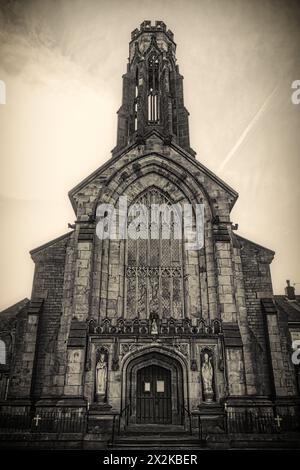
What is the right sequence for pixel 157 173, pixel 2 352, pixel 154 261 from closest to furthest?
pixel 154 261, pixel 157 173, pixel 2 352

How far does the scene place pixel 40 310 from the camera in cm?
1927

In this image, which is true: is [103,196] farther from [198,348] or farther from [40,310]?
[198,348]

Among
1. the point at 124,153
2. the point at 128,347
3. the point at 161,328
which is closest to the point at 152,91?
the point at 124,153

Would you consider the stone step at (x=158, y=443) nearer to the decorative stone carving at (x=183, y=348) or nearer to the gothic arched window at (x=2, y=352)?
the decorative stone carving at (x=183, y=348)

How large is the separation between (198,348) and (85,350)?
4.51 meters

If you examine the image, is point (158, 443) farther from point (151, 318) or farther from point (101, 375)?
point (151, 318)

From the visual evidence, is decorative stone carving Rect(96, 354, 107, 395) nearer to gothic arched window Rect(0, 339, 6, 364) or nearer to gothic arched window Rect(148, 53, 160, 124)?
gothic arched window Rect(0, 339, 6, 364)

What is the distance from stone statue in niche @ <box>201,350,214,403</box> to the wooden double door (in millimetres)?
1366

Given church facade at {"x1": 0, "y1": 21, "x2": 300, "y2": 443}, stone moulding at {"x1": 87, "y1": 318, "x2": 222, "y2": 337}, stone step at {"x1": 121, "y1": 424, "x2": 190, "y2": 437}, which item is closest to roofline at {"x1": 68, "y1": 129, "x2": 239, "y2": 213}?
church facade at {"x1": 0, "y1": 21, "x2": 300, "y2": 443}

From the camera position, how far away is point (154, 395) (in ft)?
54.5

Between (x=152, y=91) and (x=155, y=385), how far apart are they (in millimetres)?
18508

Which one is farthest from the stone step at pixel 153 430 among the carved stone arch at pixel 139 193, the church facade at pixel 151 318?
the carved stone arch at pixel 139 193

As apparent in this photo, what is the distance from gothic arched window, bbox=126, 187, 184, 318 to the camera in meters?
19.2
